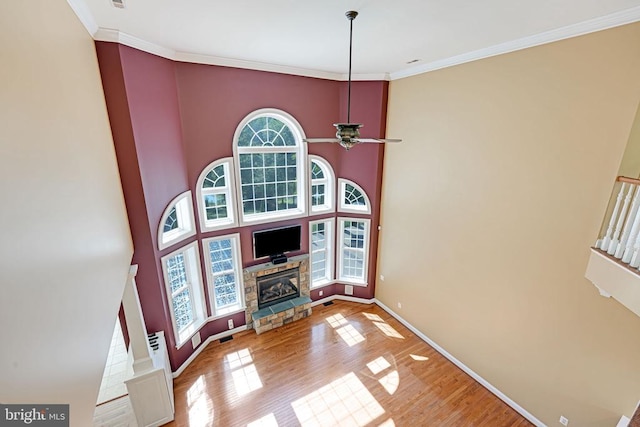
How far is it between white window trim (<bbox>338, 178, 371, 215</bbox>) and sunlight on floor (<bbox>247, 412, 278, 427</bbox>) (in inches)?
167

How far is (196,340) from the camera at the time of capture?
5.55 metres

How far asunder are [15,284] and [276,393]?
451 centimetres

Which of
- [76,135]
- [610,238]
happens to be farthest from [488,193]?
[76,135]

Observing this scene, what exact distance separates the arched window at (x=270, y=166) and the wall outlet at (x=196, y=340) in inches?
94.7

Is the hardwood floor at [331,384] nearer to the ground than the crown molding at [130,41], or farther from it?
nearer to the ground

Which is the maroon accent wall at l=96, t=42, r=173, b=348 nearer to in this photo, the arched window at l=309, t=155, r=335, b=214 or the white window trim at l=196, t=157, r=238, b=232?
the white window trim at l=196, t=157, r=238, b=232

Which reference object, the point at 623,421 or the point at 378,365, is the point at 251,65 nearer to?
the point at 378,365

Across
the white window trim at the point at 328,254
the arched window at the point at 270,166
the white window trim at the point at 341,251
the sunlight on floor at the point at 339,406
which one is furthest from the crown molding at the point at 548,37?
the sunlight on floor at the point at 339,406

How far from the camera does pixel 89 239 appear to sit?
226cm

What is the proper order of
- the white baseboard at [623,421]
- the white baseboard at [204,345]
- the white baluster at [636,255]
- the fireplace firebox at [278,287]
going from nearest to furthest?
the white baluster at [636,255] < the white baseboard at [623,421] < the white baseboard at [204,345] < the fireplace firebox at [278,287]

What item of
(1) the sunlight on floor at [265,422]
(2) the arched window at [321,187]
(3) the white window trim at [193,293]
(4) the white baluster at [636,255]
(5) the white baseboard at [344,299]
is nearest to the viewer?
(4) the white baluster at [636,255]

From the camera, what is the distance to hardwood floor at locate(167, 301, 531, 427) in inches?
172

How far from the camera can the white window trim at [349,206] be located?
656cm

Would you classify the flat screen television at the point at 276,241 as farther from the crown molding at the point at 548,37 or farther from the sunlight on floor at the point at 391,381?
the crown molding at the point at 548,37
